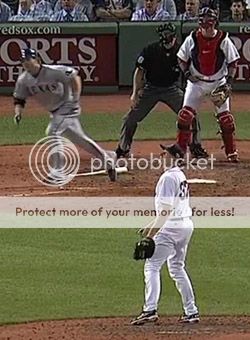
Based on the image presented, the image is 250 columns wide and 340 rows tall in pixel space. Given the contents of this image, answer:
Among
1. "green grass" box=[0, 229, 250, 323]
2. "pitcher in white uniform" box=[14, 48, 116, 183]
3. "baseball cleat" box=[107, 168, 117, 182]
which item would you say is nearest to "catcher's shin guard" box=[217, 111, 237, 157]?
"baseball cleat" box=[107, 168, 117, 182]

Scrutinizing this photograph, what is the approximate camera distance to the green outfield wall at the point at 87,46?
871 inches

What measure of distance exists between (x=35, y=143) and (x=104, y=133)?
1397 mm

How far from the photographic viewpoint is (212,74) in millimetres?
15734

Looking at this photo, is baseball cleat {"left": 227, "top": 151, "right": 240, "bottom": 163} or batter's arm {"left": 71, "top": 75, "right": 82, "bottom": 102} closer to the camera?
batter's arm {"left": 71, "top": 75, "right": 82, "bottom": 102}

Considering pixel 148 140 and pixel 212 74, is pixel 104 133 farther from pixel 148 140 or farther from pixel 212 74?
pixel 212 74

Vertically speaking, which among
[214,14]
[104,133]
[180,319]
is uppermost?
[214,14]

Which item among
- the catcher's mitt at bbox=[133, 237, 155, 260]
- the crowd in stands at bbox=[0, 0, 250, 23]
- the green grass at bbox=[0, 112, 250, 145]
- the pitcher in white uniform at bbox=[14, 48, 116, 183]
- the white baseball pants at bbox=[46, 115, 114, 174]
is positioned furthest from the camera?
the crowd in stands at bbox=[0, 0, 250, 23]

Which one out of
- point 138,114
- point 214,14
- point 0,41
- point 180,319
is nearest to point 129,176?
point 138,114

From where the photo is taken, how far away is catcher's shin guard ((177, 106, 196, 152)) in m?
15.5

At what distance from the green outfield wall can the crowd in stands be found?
0.31 meters

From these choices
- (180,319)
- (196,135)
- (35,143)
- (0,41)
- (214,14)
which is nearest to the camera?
(180,319)

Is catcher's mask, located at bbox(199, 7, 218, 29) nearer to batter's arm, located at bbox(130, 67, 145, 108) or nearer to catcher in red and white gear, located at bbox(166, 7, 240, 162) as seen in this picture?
catcher in red and white gear, located at bbox(166, 7, 240, 162)
